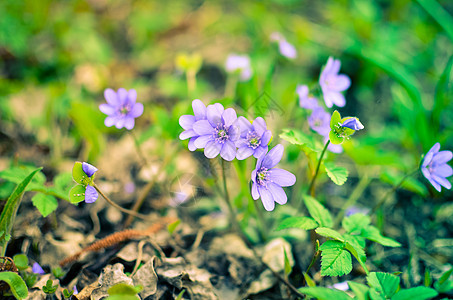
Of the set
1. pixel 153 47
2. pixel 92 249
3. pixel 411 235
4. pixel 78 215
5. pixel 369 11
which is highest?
pixel 369 11

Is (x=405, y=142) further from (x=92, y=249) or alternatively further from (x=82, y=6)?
(x=82, y=6)

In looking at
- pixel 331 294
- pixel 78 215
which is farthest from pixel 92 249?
pixel 331 294

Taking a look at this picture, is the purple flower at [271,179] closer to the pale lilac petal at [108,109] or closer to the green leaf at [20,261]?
the pale lilac petal at [108,109]

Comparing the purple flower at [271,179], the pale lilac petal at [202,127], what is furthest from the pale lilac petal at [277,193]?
the pale lilac petal at [202,127]

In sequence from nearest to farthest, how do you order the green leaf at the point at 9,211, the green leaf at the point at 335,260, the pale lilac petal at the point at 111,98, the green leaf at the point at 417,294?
the green leaf at the point at 417,294 < the green leaf at the point at 335,260 < the green leaf at the point at 9,211 < the pale lilac petal at the point at 111,98

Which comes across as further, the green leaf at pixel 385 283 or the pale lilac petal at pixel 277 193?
the pale lilac petal at pixel 277 193

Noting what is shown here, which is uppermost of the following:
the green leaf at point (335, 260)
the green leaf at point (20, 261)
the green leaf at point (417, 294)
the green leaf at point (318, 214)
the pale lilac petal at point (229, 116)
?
the pale lilac petal at point (229, 116)
